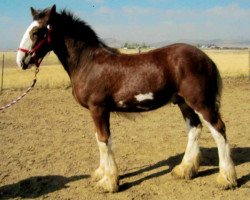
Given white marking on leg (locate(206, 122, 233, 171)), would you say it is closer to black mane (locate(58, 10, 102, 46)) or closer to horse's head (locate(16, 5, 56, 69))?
black mane (locate(58, 10, 102, 46))

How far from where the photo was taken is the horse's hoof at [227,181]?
537 cm

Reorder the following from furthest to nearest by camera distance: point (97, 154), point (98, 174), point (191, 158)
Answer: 1. point (97, 154)
2. point (191, 158)
3. point (98, 174)

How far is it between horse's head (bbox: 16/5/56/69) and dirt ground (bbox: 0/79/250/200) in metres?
1.68

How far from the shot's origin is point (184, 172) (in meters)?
A: 5.86

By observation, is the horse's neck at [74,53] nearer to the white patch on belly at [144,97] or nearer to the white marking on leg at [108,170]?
the white patch on belly at [144,97]

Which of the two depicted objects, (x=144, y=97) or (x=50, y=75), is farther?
(x=50, y=75)

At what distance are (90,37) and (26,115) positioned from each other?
545 cm

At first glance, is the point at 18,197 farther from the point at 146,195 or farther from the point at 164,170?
the point at 164,170

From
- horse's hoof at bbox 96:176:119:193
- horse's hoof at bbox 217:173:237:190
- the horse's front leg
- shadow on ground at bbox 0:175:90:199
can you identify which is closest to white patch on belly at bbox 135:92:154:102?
the horse's front leg

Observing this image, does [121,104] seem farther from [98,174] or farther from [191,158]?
[191,158]

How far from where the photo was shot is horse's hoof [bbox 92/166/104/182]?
5.78 m

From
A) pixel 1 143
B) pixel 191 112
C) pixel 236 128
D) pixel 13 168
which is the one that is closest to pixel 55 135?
pixel 1 143

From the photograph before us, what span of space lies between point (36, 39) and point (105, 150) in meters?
1.92

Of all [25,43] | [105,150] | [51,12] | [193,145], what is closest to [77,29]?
[51,12]
